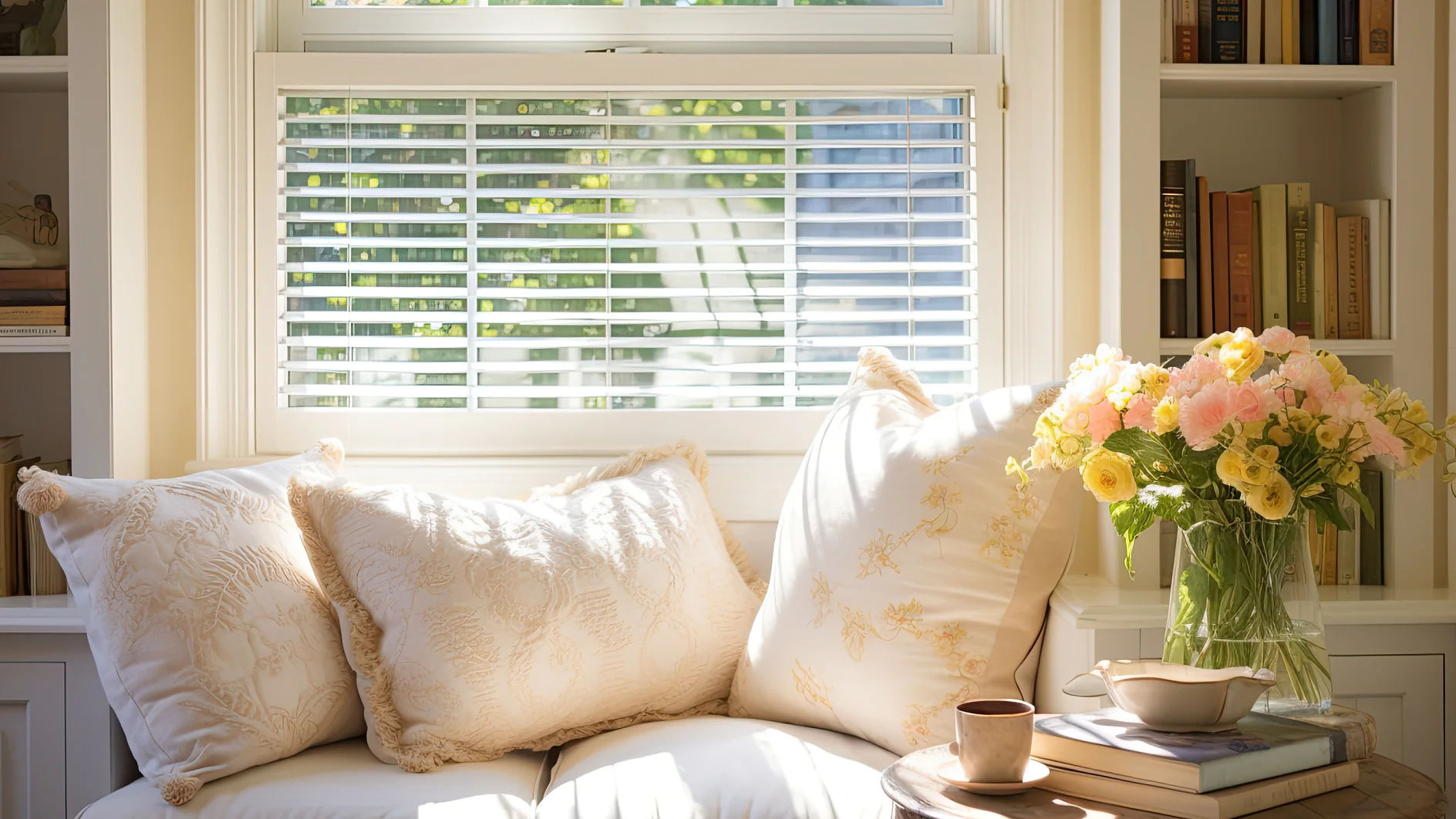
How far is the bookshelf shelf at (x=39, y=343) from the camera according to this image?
→ 6.05 ft

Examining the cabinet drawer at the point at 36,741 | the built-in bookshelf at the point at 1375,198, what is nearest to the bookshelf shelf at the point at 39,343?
the cabinet drawer at the point at 36,741

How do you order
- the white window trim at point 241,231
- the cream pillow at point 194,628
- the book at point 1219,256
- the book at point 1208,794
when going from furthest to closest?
the white window trim at point 241,231 → the book at point 1219,256 → the cream pillow at point 194,628 → the book at point 1208,794

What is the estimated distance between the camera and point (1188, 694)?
106cm

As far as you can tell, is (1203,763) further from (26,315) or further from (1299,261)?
(26,315)

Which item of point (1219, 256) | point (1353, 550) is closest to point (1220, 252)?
point (1219, 256)

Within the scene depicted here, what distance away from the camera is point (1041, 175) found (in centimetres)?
207

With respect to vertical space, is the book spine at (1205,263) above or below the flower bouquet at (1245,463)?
above

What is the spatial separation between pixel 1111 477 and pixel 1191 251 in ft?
2.63

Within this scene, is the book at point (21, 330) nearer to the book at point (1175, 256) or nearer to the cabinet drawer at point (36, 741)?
the cabinet drawer at point (36, 741)

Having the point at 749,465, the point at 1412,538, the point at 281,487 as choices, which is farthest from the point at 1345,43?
the point at 281,487

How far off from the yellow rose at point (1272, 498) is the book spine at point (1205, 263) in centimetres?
77

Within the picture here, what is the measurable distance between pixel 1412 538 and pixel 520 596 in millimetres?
1468

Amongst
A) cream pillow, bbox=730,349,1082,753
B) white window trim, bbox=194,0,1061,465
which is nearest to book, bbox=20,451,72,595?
white window trim, bbox=194,0,1061,465

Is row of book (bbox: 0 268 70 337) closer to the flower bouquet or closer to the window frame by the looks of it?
the window frame
